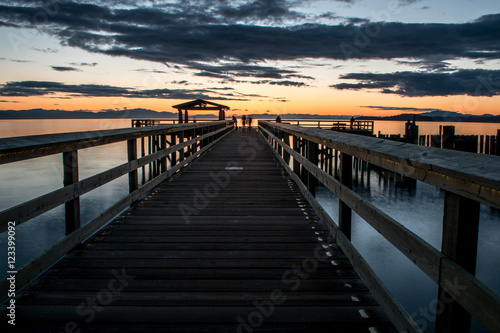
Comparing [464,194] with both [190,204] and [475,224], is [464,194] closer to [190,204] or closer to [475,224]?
[475,224]

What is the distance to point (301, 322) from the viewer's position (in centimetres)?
226

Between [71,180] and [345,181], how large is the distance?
252cm

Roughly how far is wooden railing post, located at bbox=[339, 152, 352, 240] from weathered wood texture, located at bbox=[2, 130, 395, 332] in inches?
10.1

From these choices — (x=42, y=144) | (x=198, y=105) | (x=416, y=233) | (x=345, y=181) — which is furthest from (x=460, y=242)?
(x=198, y=105)

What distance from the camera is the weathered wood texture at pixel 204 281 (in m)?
2.26

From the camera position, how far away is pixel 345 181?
10.5 feet

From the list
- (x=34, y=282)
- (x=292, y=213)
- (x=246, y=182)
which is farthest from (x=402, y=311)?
(x=246, y=182)

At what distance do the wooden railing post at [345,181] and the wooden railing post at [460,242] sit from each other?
153 cm

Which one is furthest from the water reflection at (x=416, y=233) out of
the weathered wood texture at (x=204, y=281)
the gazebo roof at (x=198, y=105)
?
Answer: the gazebo roof at (x=198, y=105)

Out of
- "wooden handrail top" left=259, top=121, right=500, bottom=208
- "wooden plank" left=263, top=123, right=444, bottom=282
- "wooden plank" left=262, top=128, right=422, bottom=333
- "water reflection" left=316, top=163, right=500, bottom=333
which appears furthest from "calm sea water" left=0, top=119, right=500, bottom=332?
"wooden handrail top" left=259, top=121, right=500, bottom=208

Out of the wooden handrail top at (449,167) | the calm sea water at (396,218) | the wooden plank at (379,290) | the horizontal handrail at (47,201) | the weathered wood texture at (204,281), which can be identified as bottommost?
the calm sea water at (396,218)

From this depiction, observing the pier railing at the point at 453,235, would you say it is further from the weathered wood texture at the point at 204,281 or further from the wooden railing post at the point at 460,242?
the weathered wood texture at the point at 204,281

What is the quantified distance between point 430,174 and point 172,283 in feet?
6.67

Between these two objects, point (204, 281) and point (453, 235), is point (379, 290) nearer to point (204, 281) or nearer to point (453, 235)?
point (453, 235)
